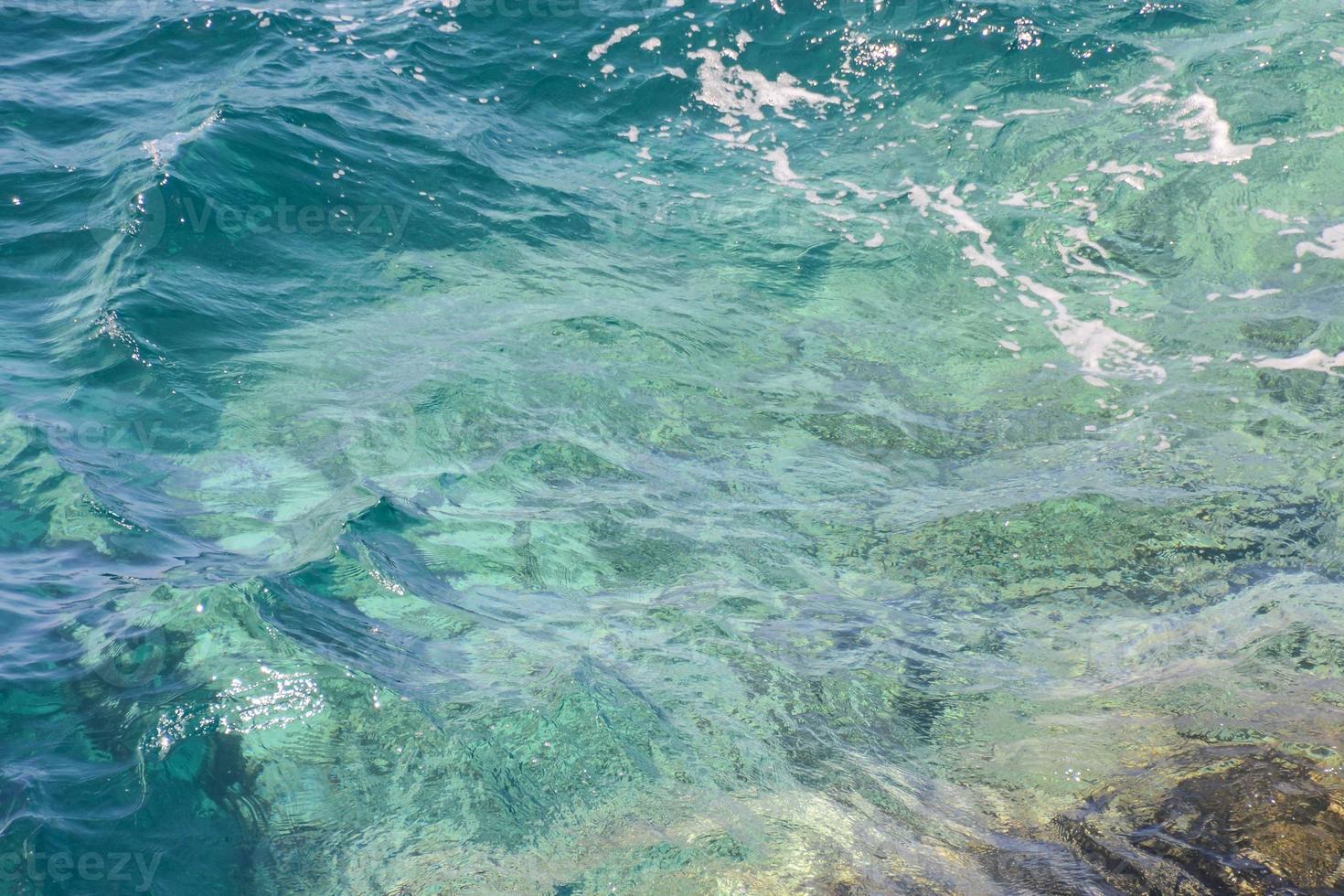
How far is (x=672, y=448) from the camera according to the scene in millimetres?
6086

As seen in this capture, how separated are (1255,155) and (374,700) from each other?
824cm

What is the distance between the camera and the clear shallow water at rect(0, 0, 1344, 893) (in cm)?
363

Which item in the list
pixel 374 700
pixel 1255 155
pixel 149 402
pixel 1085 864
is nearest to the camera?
pixel 1085 864

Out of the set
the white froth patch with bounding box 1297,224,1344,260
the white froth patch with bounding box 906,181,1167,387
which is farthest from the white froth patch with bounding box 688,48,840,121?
the white froth patch with bounding box 1297,224,1344,260

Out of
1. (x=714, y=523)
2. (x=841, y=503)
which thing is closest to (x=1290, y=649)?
(x=841, y=503)

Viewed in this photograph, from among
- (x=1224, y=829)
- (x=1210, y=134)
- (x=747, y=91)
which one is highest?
(x=747, y=91)

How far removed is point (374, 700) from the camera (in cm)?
407

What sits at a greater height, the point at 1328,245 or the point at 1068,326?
the point at 1328,245

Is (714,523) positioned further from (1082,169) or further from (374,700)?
(1082,169)

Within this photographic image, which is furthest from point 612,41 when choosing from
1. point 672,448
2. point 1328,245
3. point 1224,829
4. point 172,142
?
point 1224,829

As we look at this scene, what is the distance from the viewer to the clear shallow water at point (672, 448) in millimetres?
3633

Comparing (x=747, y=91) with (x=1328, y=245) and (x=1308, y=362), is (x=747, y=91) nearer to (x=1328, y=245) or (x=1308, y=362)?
(x=1328, y=245)

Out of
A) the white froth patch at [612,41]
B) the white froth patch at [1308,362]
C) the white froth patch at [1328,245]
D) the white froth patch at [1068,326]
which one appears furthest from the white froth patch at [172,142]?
the white froth patch at [1328,245]

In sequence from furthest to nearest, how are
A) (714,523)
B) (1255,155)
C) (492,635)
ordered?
(1255,155) → (714,523) → (492,635)
